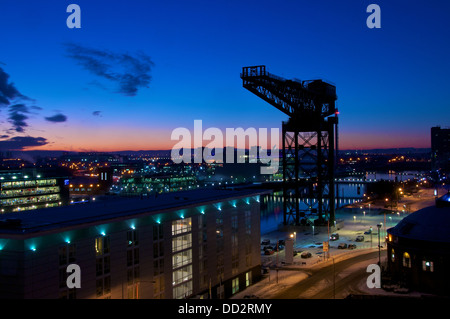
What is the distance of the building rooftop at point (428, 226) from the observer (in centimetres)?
2620

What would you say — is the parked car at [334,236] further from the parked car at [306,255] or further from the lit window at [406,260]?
the lit window at [406,260]

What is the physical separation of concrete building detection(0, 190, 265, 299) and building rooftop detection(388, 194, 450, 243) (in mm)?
10064

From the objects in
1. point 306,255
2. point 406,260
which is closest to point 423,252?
point 406,260


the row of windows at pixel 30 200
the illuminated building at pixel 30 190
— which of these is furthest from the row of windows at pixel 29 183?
the row of windows at pixel 30 200

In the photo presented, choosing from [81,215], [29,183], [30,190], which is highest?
[81,215]

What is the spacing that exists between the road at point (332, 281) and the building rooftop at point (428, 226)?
3.69 m

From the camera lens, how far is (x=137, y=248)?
18.0 meters

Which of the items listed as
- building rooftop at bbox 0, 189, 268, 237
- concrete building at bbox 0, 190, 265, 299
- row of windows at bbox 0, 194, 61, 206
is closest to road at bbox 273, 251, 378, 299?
concrete building at bbox 0, 190, 265, 299

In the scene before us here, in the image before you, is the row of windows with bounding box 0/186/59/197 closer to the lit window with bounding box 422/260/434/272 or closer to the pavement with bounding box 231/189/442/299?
the pavement with bounding box 231/189/442/299

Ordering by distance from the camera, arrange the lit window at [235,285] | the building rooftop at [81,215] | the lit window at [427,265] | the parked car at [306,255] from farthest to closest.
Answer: the parked car at [306,255] < the lit window at [427,265] < the lit window at [235,285] < the building rooftop at [81,215]

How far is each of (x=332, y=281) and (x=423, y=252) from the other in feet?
19.4

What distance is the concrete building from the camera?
13.9 m

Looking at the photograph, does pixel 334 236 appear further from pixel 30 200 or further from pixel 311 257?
pixel 30 200
